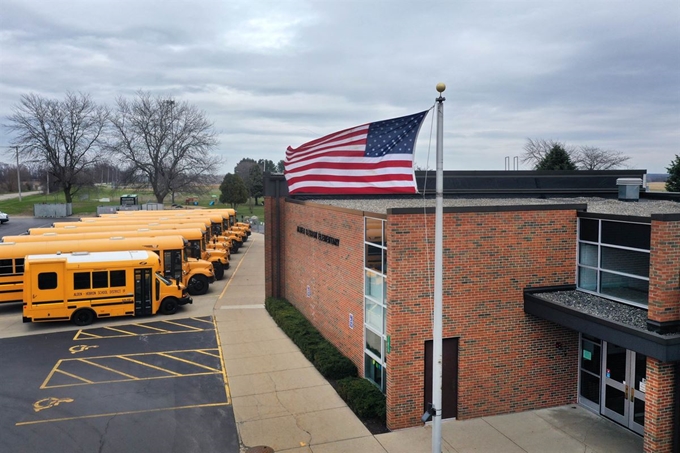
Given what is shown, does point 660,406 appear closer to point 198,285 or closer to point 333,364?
point 333,364

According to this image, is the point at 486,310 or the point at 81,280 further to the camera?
the point at 81,280

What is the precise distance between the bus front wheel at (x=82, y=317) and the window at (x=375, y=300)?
13.1m

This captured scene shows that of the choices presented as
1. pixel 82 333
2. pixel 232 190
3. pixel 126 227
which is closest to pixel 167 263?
pixel 82 333

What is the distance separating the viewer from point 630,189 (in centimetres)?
2216

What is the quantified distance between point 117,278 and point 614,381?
18.6 metres

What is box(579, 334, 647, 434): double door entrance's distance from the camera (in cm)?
1269

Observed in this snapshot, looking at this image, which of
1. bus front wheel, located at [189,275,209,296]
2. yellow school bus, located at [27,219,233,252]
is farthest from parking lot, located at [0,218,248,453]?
yellow school bus, located at [27,219,233,252]

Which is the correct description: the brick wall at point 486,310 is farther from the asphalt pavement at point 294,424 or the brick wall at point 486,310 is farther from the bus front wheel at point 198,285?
the bus front wheel at point 198,285

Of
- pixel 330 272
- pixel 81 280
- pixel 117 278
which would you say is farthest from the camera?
pixel 117 278

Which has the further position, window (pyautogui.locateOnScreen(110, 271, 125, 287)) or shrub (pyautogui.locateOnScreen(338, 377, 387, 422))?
window (pyautogui.locateOnScreen(110, 271, 125, 287))

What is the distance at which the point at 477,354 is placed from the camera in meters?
13.6

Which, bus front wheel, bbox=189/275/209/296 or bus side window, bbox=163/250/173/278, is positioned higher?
bus side window, bbox=163/250/173/278

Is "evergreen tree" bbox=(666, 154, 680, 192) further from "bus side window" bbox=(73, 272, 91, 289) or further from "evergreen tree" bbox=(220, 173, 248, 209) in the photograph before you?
"evergreen tree" bbox=(220, 173, 248, 209)

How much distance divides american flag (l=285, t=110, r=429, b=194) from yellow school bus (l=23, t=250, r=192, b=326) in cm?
1361
